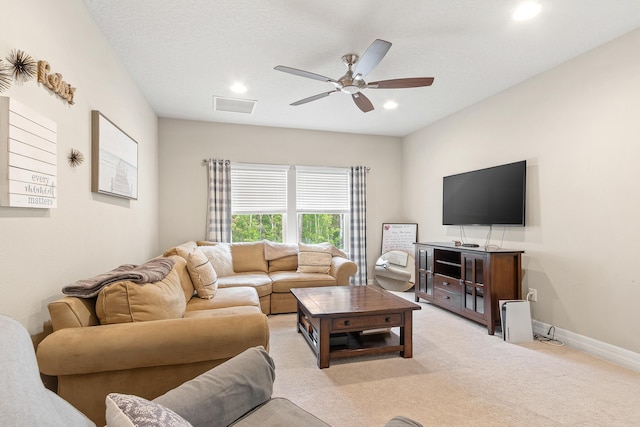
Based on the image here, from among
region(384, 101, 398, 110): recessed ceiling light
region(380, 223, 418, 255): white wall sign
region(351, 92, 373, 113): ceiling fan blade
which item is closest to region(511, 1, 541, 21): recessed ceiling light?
region(351, 92, 373, 113): ceiling fan blade

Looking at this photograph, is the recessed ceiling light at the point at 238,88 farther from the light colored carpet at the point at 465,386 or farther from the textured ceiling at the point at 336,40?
the light colored carpet at the point at 465,386

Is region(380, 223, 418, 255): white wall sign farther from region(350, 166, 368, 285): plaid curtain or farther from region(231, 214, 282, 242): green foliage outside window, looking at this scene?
region(231, 214, 282, 242): green foliage outside window

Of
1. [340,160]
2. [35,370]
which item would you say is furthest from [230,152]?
[35,370]

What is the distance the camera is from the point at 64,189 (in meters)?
1.90

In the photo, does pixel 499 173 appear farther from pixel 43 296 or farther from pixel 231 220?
pixel 43 296

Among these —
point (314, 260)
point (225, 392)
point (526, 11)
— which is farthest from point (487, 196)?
point (225, 392)

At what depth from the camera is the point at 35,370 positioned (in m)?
0.83

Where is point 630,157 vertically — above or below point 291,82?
below

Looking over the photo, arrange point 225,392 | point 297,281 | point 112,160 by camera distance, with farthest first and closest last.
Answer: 1. point 297,281
2. point 112,160
3. point 225,392

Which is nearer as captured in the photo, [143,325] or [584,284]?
[143,325]

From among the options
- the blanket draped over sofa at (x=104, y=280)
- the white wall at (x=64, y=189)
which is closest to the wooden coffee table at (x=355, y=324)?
the blanket draped over sofa at (x=104, y=280)

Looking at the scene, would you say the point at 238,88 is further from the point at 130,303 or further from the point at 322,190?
the point at 130,303

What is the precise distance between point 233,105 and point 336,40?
6.45 feet

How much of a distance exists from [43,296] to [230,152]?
141 inches
